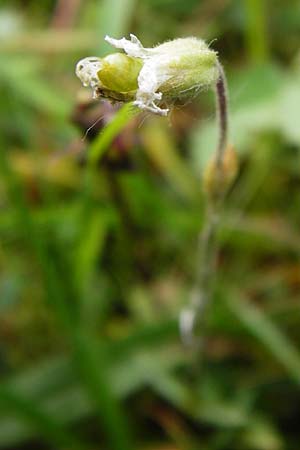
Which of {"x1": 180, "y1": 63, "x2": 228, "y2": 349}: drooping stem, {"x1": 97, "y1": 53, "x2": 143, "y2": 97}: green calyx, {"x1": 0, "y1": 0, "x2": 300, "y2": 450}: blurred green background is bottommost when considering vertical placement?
{"x1": 97, "y1": 53, "x2": 143, "y2": 97}: green calyx

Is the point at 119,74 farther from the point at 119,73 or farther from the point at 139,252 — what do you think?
the point at 139,252

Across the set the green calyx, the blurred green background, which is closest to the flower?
the green calyx

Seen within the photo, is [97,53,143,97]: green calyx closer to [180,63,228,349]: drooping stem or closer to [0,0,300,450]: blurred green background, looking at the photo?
[180,63,228,349]: drooping stem

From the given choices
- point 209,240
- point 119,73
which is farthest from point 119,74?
point 209,240

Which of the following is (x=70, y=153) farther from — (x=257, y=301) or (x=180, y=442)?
(x=180, y=442)

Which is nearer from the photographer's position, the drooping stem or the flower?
the flower

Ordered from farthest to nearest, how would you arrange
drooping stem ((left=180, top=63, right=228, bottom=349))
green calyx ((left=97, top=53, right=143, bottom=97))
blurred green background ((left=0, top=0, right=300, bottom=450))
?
blurred green background ((left=0, top=0, right=300, bottom=450)) → drooping stem ((left=180, top=63, right=228, bottom=349)) → green calyx ((left=97, top=53, right=143, bottom=97))

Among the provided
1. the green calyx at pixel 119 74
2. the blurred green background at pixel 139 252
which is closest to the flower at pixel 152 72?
the green calyx at pixel 119 74
